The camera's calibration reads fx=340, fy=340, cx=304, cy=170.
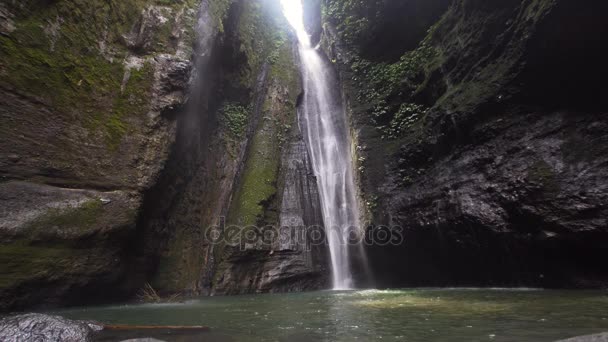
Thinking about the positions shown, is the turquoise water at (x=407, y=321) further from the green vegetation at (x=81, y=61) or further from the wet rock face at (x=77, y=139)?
the green vegetation at (x=81, y=61)

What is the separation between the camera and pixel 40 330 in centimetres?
330

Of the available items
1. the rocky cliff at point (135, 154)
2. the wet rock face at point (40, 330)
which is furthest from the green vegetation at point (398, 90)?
the wet rock face at point (40, 330)

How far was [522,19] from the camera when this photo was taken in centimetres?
745

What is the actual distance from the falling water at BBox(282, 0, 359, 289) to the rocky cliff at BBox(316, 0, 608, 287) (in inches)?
42.6

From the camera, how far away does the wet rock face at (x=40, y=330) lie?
10.5 ft

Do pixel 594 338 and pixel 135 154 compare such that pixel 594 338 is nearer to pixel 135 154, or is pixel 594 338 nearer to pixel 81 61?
pixel 135 154

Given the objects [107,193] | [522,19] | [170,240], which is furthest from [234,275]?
[522,19]

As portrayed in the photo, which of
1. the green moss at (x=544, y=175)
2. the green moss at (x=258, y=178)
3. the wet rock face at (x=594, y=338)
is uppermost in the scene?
the green moss at (x=258, y=178)

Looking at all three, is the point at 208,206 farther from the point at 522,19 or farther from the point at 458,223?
the point at 522,19

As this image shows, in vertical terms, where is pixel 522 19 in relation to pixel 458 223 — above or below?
Answer: above

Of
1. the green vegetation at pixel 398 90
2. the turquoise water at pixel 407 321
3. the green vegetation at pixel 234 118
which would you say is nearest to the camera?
the turquoise water at pixel 407 321

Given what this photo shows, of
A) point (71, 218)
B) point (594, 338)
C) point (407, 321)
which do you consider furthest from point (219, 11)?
point (594, 338)

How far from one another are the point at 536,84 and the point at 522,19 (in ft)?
4.84

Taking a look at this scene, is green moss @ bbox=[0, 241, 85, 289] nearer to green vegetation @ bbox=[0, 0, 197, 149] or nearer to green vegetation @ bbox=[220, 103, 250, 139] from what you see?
green vegetation @ bbox=[0, 0, 197, 149]
